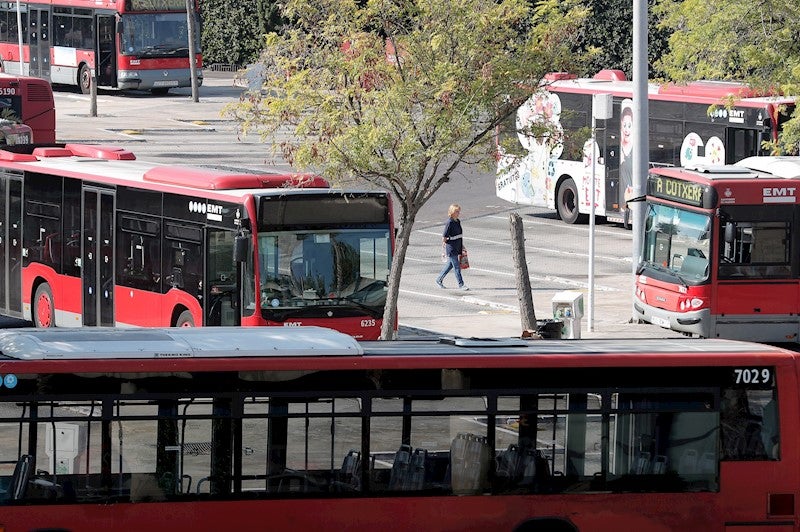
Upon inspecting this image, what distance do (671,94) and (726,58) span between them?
6.06 m

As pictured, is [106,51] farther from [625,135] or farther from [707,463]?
[707,463]

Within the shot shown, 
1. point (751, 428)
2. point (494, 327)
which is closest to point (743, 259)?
point (494, 327)

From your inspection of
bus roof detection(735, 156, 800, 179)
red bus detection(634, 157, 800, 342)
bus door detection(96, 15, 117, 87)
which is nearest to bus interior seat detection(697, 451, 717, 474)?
red bus detection(634, 157, 800, 342)

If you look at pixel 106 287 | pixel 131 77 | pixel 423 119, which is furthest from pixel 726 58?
pixel 131 77

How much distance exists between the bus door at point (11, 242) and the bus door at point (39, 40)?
29879 millimetres

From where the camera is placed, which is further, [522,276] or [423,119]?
[522,276]

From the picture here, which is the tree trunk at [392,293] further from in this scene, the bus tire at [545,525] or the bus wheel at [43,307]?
the bus tire at [545,525]

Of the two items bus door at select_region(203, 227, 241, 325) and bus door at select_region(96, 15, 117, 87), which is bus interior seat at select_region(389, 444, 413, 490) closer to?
bus door at select_region(203, 227, 241, 325)

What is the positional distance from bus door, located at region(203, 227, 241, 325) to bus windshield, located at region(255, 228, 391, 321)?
41cm

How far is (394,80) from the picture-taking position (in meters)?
20.3

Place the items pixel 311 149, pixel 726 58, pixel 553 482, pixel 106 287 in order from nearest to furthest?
pixel 553 482
pixel 311 149
pixel 106 287
pixel 726 58

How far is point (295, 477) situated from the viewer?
12117 mm

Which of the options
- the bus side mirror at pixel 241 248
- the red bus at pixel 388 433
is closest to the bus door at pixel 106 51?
the bus side mirror at pixel 241 248

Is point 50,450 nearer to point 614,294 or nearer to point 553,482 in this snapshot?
point 553,482
